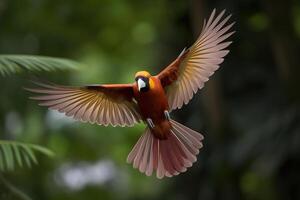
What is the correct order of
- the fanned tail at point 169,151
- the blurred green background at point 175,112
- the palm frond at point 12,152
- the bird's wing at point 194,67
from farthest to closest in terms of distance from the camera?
the blurred green background at point 175,112 < the palm frond at point 12,152 < the fanned tail at point 169,151 < the bird's wing at point 194,67

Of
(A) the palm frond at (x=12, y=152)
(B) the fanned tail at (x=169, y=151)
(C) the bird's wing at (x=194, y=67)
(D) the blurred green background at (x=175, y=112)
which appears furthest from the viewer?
(D) the blurred green background at (x=175, y=112)

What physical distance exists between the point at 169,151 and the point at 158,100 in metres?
0.25

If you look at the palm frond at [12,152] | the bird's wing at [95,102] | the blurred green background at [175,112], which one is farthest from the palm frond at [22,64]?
the blurred green background at [175,112]

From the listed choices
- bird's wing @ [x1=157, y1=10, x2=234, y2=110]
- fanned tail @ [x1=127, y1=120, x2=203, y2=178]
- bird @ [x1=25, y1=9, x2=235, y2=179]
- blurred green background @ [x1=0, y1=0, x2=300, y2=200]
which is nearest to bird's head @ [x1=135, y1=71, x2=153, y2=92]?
bird @ [x1=25, y1=9, x2=235, y2=179]

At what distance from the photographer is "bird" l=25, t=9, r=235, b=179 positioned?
2174 mm

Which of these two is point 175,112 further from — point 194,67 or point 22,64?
point 194,67

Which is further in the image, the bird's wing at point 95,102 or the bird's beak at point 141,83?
the bird's wing at point 95,102

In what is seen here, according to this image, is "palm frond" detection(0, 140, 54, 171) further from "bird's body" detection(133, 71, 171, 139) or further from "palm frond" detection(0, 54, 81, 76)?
"bird's body" detection(133, 71, 171, 139)

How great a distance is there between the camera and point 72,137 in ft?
24.8

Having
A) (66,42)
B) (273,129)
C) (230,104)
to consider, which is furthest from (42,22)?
(273,129)

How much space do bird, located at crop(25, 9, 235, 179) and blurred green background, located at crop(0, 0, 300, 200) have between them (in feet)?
8.98

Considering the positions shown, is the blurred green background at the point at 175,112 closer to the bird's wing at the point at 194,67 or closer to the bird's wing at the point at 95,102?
the bird's wing at the point at 95,102

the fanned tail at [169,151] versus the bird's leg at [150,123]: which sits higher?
the bird's leg at [150,123]

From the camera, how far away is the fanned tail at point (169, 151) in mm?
2314
